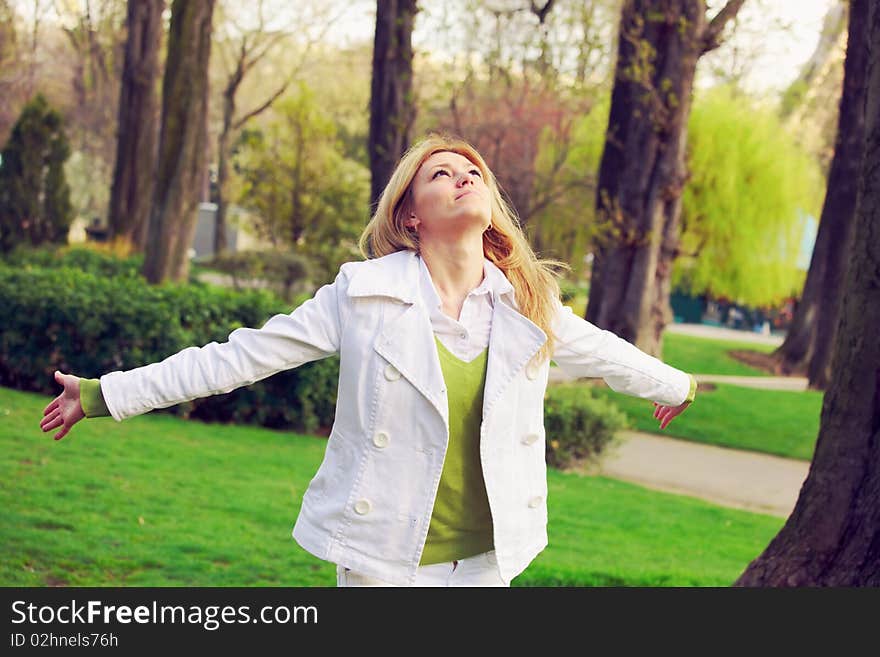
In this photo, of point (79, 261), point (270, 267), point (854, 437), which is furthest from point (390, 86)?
point (854, 437)

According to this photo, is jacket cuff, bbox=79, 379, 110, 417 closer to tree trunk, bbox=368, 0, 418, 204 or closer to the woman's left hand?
the woman's left hand

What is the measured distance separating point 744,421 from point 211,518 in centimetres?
882

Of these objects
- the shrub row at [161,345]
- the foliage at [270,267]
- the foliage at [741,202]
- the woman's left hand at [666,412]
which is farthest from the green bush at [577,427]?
the foliage at [741,202]

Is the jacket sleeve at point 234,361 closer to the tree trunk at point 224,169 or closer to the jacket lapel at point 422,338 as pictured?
the jacket lapel at point 422,338

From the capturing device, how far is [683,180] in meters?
14.7

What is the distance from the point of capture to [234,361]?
2.97 meters

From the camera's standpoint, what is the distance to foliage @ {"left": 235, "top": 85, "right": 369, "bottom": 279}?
2377 cm

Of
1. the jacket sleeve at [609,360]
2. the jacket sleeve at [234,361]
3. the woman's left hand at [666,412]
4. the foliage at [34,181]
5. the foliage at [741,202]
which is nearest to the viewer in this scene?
the jacket sleeve at [234,361]

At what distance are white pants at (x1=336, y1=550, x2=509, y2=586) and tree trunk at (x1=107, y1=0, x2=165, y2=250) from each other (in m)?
20.3

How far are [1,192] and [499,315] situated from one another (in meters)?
→ 19.9

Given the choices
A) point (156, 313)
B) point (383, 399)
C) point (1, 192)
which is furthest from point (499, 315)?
point (1, 192)

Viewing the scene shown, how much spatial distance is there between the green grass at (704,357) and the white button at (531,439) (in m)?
17.3

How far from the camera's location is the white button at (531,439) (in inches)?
122
